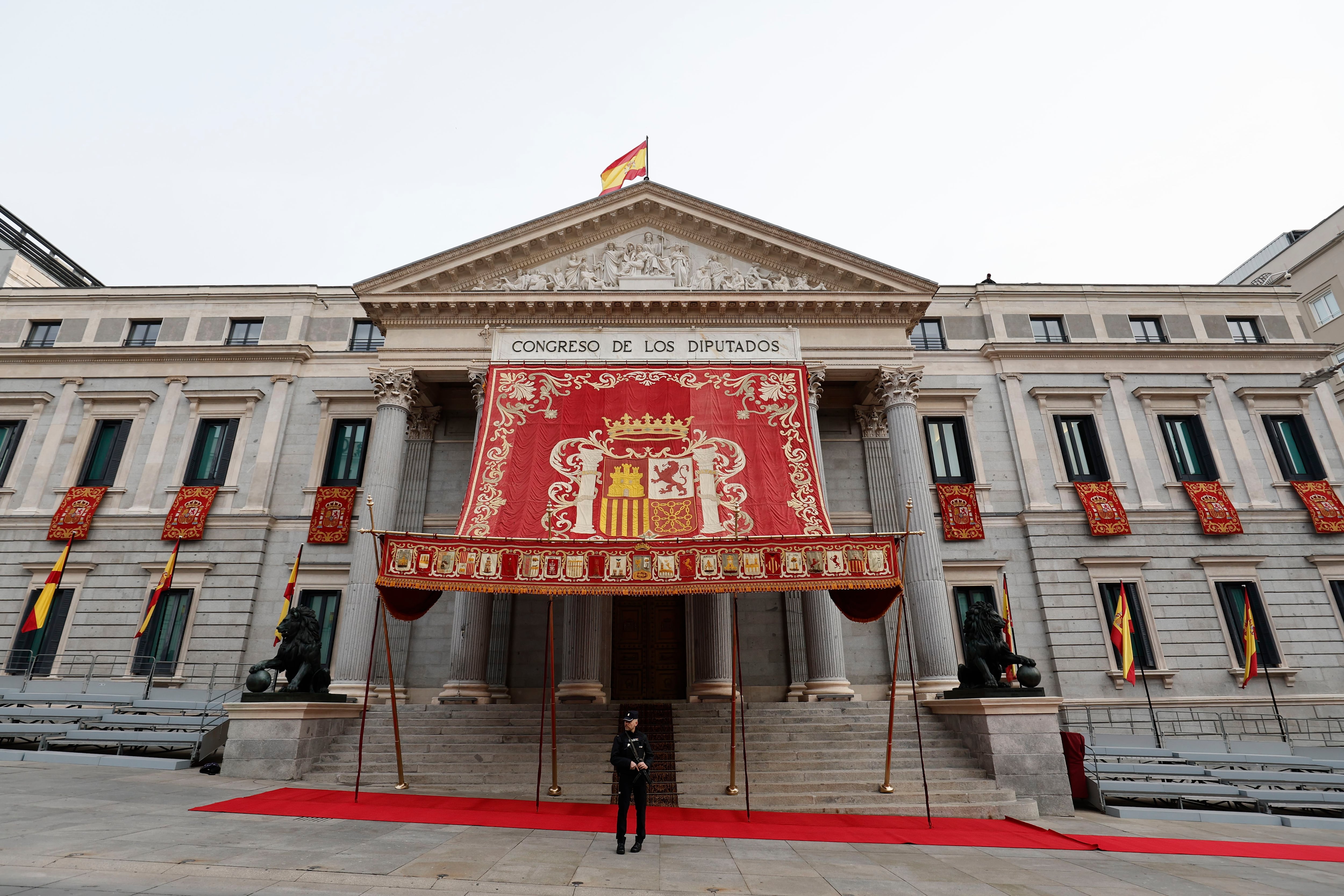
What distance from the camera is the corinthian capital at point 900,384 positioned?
21.2 metres

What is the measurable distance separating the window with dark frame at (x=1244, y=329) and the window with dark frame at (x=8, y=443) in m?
47.4

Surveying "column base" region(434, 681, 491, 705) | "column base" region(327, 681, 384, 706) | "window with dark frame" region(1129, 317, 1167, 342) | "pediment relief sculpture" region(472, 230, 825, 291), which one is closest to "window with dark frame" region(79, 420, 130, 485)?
"column base" region(327, 681, 384, 706)

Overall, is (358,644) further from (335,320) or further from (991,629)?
(991,629)

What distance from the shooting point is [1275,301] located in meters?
27.0

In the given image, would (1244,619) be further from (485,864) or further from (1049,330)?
(485,864)

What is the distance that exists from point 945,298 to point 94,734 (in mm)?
30274

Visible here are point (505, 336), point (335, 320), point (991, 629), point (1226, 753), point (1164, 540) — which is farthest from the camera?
point (335, 320)

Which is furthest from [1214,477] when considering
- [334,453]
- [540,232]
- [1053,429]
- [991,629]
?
[334,453]

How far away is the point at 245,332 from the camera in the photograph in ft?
87.4

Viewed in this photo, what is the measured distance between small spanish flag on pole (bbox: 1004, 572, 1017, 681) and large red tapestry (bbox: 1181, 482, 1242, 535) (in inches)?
293

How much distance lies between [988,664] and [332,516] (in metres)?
21.1

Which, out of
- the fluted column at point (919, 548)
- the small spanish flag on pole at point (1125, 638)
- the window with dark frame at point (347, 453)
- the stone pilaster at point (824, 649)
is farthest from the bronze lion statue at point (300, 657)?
the small spanish flag on pole at point (1125, 638)

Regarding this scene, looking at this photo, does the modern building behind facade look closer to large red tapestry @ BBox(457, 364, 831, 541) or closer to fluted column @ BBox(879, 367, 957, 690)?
fluted column @ BBox(879, 367, 957, 690)

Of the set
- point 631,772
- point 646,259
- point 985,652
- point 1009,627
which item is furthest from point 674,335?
point 631,772
